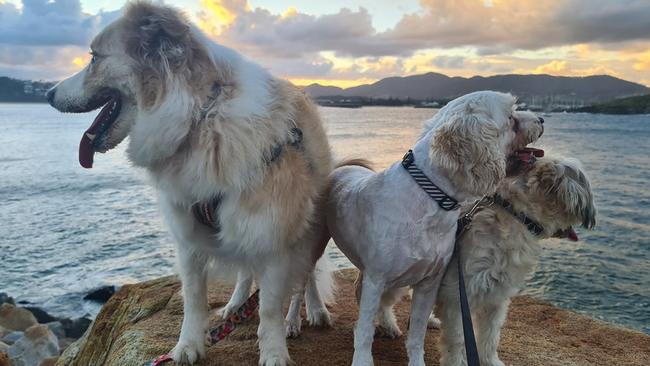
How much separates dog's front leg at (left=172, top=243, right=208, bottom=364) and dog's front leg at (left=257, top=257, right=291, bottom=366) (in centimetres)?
49

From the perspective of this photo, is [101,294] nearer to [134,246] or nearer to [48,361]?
[134,246]

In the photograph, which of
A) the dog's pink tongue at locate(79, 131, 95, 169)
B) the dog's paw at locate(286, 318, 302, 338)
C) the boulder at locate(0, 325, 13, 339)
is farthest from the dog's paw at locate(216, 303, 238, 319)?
the boulder at locate(0, 325, 13, 339)

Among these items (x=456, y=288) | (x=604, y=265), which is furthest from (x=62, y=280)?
(x=604, y=265)

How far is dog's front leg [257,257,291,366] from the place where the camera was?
4.06 m

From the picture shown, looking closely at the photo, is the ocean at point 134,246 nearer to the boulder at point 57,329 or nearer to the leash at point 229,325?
the boulder at point 57,329

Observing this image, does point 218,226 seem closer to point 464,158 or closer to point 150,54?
point 150,54

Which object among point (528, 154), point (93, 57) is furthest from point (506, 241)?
point (93, 57)

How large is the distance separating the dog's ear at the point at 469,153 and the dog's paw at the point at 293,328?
7.30ft

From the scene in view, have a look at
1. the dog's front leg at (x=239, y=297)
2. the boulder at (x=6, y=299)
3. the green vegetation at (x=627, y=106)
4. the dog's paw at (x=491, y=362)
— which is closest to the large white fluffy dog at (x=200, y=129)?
the dog's front leg at (x=239, y=297)

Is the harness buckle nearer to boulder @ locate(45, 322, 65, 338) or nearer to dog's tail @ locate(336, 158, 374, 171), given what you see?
dog's tail @ locate(336, 158, 374, 171)

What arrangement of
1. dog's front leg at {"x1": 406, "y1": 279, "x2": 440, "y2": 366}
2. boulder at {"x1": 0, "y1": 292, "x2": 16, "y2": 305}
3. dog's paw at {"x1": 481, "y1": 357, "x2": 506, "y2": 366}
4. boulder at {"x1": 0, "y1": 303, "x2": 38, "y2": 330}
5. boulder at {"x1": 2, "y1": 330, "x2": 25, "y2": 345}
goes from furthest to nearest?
boulder at {"x1": 0, "y1": 292, "x2": 16, "y2": 305}, boulder at {"x1": 0, "y1": 303, "x2": 38, "y2": 330}, boulder at {"x1": 2, "y1": 330, "x2": 25, "y2": 345}, dog's paw at {"x1": 481, "y1": 357, "x2": 506, "y2": 366}, dog's front leg at {"x1": 406, "y1": 279, "x2": 440, "y2": 366}

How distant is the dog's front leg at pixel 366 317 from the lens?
3705 mm

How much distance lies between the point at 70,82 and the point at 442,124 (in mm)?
2553

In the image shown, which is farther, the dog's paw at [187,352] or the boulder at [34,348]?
the boulder at [34,348]
